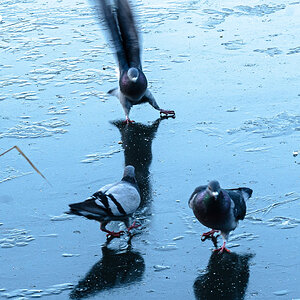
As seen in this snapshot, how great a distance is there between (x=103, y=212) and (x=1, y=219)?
3.14 feet

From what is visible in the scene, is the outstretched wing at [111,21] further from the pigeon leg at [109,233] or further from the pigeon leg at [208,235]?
the pigeon leg at [208,235]

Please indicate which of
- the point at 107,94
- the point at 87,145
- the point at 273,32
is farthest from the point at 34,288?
the point at 273,32

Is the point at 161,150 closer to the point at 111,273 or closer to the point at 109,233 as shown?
the point at 109,233

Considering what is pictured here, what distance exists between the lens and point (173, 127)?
6766 mm

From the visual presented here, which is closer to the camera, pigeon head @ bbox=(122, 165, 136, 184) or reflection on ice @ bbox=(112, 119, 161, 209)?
pigeon head @ bbox=(122, 165, 136, 184)

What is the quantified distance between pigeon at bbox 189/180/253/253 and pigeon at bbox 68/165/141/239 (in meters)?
0.49

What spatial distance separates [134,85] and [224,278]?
128 inches

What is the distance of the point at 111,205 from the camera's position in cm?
464

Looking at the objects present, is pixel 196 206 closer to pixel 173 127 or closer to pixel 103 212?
pixel 103 212

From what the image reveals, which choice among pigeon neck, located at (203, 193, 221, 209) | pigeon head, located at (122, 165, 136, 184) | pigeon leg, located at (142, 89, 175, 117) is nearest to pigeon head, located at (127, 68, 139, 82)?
pigeon leg, located at (142, 89, 175, 117)

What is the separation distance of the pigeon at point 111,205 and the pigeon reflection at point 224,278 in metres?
0.73

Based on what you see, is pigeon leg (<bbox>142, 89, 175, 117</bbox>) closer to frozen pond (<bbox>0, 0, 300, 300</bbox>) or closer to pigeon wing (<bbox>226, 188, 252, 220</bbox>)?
frozen pond (<bbox>0, 0, 300, 300</bbox>)

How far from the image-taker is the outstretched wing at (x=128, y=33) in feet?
23.1

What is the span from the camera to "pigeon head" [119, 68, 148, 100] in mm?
6973
